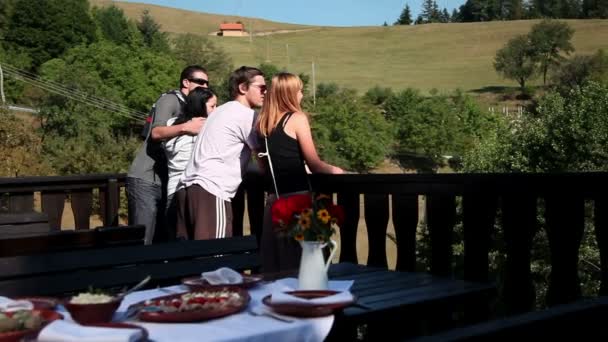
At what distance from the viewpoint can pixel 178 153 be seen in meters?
5.57

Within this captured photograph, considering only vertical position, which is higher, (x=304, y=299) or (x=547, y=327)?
(x=547, y=327)

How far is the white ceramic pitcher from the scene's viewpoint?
9.09ft

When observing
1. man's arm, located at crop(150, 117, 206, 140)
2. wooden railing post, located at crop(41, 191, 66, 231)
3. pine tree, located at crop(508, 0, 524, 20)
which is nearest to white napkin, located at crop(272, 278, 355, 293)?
man's arm, located at crop(150, 117, 206, 140)

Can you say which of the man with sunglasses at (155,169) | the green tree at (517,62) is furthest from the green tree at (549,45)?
the man with sunglasses at (155,169)

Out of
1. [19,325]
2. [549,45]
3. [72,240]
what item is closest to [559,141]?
[72,240]

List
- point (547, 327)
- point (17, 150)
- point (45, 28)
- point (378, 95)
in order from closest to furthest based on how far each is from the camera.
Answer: point (547, 327) < point (17, 150) < point (45, 28) < point (378, 95)

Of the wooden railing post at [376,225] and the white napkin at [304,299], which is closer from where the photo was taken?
the white napkin at [304,299]

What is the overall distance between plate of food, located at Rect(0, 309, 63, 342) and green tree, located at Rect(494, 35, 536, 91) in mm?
79210

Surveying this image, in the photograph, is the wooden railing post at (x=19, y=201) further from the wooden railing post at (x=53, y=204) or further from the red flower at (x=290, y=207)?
the red flower at (x=290, y=207)

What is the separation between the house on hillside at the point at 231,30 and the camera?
9631cm

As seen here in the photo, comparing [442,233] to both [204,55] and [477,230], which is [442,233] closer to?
[477,230]

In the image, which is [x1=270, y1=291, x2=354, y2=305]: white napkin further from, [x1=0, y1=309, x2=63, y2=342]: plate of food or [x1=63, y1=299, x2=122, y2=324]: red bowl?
[x1=0, y1=309, x2=63, y2=342]: plate of food

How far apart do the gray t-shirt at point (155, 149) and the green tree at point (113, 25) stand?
68.1 m

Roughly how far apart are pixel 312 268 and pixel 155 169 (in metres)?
3.31
